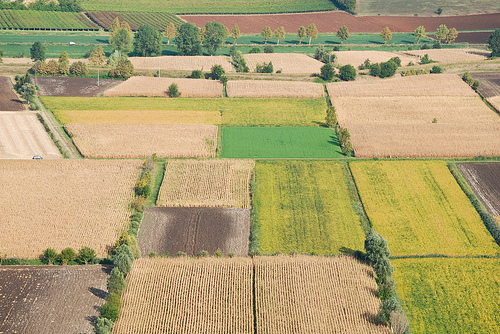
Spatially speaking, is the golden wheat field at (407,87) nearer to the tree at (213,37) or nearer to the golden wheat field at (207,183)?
the golden wheat field at (207,183)

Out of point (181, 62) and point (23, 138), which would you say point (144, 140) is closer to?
point (23, 138)

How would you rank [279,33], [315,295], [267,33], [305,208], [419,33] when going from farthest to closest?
1. [419,33]
2. [279,33]
3. [267,33]
4. [305,208]
5. [315,295]

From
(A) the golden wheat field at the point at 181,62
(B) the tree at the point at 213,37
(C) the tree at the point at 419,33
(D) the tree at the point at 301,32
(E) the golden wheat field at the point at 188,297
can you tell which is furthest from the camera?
(C) the tree at the point at 419,33

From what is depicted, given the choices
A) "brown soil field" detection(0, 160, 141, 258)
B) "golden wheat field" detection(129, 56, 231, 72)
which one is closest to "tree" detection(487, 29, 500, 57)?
"golden wheat field" detection(129, 56, 231, 72)

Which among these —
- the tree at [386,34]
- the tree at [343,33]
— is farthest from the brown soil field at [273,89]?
the tree at [386,34]

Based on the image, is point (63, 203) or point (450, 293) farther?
point (63, 203)

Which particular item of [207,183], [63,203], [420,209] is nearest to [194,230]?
[207,183]
